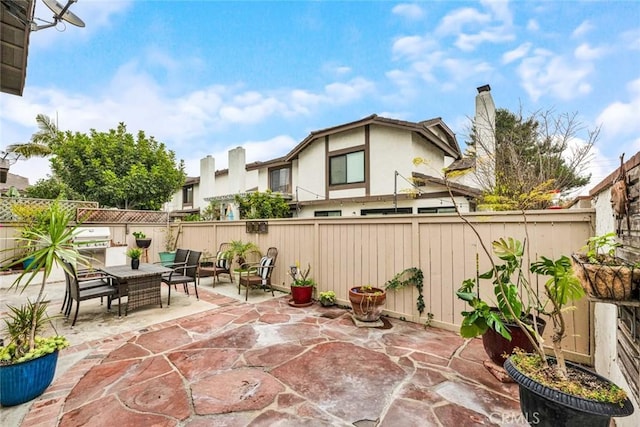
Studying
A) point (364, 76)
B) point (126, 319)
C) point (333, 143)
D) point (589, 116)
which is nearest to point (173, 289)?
point (126, 319)

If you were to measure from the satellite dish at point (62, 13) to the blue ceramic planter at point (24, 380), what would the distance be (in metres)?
3.71

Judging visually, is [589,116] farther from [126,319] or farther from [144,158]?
[144,158]

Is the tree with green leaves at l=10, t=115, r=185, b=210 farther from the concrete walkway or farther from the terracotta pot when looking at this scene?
the terracotta pot

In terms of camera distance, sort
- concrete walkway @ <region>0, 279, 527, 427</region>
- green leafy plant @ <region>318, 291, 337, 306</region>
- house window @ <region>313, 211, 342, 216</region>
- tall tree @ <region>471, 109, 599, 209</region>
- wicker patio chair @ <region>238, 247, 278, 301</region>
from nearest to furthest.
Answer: concrete walkway @ <region>0, 279, 527, 427</region> → green leafy plant @ <region>318, 291, 337, 306</region> → wicker patio chair @ <region>238, 247, 278, 301</region> → tall tree @ <region>471, 109, 599, 209</region> → house window @ <region>313, 211, 342, 216</region>

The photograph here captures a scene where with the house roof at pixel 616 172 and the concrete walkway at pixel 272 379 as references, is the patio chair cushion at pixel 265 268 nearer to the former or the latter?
the concrete walkway at pixel 272 379

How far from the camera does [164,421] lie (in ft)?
6.88

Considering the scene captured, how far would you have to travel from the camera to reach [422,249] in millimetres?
4234

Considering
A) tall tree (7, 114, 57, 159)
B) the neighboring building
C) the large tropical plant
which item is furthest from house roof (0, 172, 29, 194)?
the large tropical plant

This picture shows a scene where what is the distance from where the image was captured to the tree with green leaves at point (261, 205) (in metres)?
11.1

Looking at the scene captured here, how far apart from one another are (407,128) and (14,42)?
9.64 metres

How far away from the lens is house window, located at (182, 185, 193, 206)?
771 inches

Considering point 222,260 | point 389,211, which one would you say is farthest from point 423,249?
point 389,211

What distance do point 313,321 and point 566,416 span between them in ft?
10.6

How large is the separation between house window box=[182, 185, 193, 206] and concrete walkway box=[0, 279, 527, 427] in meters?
16.6
